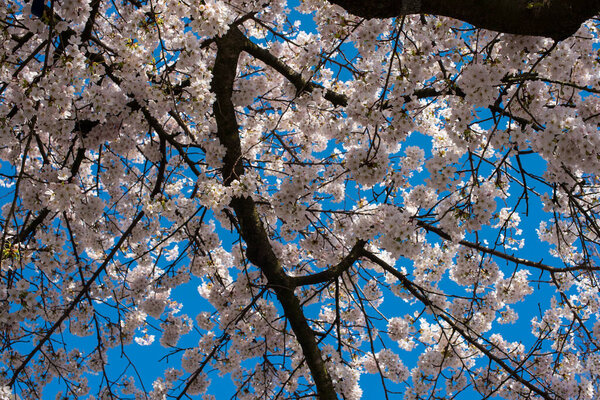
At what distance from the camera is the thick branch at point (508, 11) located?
2822 mm

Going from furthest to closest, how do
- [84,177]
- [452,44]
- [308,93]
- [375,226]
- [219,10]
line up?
[84,177] → [308,93] → [375,226] → [452,44] → [219,10]

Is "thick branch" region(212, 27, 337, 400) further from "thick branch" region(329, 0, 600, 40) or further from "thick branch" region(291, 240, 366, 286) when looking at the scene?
"thick branch" region(329, 0, 600, 40)

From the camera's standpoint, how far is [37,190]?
179 inches

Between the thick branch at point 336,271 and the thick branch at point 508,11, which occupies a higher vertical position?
the thick branch at point 336,271

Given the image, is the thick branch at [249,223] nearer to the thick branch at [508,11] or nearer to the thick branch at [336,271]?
the thick branch at [336,271]

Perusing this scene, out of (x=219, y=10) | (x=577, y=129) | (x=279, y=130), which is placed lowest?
→ (x=577, y=129)

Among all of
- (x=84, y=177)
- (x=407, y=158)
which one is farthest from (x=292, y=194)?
(x=84, y=177)

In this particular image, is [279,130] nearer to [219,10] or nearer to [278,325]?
[278,325]

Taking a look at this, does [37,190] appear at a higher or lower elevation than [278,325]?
higher

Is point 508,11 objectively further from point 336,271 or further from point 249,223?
point 249,223

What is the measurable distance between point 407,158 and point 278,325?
2.25m

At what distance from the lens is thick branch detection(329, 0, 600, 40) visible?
2822 mm

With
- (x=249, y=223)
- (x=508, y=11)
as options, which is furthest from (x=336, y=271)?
(x=508, y=11)

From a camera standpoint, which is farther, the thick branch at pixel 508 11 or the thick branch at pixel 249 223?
the thick branch at pixel 249 223
